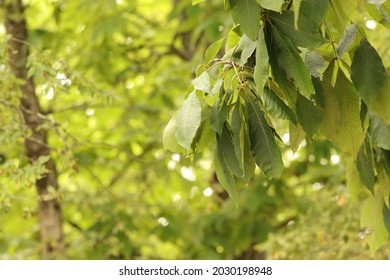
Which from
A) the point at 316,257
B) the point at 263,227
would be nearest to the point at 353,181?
the point at 316,257

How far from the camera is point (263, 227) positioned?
621cm

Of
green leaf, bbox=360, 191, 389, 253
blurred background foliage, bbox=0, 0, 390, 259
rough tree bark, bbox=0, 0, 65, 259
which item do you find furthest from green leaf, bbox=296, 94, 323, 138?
rough tree bark, bbox=0, 0, 65, 259

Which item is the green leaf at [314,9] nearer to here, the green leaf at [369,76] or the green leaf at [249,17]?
the green leaf at [249,17]

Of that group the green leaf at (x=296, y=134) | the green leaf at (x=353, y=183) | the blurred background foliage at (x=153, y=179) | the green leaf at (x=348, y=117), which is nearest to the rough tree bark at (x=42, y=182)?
the blurred background foliage at (x=153, y=179)

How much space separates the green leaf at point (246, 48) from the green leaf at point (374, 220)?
3.38ft

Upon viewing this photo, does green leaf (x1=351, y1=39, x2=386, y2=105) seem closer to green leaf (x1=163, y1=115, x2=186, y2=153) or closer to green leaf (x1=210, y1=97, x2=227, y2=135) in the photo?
green leaf (x1=210, y1=97, x2=227, y2=135)

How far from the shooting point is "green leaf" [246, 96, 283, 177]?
208 centimetres

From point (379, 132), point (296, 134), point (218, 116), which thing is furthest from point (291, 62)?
point (379, 132)

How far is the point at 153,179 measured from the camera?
256 inches

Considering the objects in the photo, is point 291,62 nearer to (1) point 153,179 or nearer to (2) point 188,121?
(2) point 188,121

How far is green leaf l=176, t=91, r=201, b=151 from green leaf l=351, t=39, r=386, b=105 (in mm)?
463

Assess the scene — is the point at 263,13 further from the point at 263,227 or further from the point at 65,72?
the point at 263,227

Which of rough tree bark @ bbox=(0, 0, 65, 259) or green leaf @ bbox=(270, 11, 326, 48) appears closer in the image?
green leaf @ bbox=(270, 11, 326, 48)
